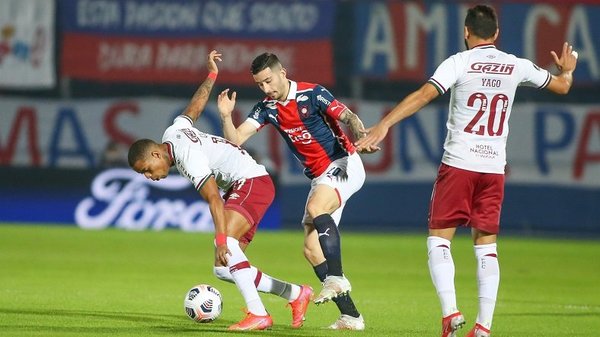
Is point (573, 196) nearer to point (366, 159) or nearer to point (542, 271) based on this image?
point (366, 159)

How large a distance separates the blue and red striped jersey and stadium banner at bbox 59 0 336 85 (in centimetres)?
1092

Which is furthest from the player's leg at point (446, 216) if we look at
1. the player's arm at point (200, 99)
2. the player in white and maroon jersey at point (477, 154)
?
the player's arm at point (200, 99)

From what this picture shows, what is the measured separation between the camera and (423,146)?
21.3 metres

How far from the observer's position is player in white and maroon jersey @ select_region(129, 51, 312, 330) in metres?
8.95

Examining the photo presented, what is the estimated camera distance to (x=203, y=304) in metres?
9.59

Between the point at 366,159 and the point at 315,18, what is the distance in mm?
2470

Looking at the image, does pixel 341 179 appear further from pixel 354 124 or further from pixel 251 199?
pixel 251 199

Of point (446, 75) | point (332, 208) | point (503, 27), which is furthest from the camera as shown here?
point (503, 27)

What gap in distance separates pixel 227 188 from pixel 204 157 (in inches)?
25.3

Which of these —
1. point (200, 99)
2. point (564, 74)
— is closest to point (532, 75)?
point (564, 74)

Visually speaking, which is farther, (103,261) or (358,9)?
(358,9)

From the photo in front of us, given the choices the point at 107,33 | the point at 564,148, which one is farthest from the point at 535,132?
the point at 107,33

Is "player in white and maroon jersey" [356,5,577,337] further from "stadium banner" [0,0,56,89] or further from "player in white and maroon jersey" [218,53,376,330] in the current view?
"stadium banner" [0,0,56,89]

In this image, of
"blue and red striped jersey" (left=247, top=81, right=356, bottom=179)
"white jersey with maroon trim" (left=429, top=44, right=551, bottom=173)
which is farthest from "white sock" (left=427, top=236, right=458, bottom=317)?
"blue and red striped jersey" (left=247, top=81, right=356, bottom=179)
